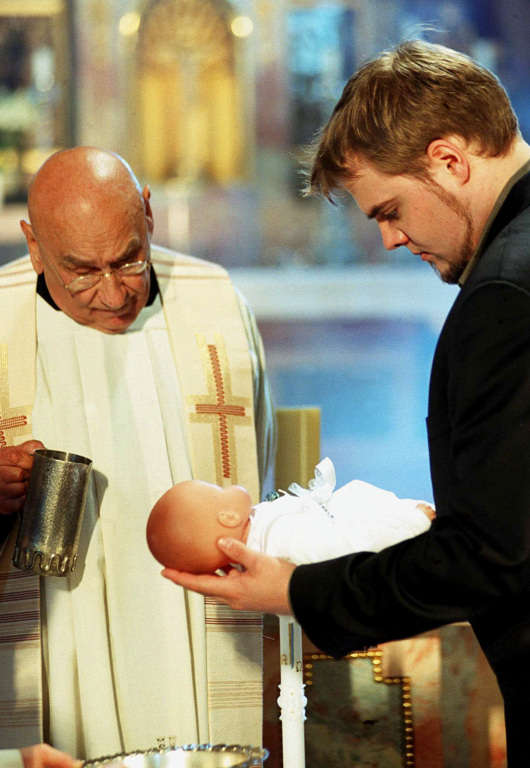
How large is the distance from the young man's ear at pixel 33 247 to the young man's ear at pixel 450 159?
4.86ft

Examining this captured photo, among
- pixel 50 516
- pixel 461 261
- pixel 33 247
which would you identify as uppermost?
pixel 33 247

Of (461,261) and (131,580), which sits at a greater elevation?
(461,261)

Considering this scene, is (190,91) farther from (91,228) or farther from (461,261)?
(461,261)

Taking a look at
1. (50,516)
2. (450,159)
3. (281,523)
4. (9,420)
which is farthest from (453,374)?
(9,420)

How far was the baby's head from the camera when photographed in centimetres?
206

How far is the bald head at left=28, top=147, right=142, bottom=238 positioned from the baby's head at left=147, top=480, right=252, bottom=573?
1040 millimetres

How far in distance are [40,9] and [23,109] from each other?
39.5 inches

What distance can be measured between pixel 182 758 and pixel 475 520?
2.25 feet

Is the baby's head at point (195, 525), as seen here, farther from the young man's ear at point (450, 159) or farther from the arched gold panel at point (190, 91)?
the arched gold panel at point (190, 91)

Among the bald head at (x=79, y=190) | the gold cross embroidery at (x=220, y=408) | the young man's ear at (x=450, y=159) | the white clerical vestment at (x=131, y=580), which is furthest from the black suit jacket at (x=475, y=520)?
the bald head at (x=79, y=190)

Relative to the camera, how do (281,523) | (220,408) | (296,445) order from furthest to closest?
(296,445) → (220,408) → (281,523)

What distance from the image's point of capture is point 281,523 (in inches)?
81.7

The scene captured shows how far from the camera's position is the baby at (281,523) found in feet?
6.63

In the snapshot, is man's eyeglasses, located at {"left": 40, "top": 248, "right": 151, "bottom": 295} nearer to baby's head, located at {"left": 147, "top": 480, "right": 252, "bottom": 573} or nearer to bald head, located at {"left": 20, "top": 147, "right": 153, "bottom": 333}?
bald head, located at {"left": 20, "top": 147, "right": 153, "bottom": 333}
